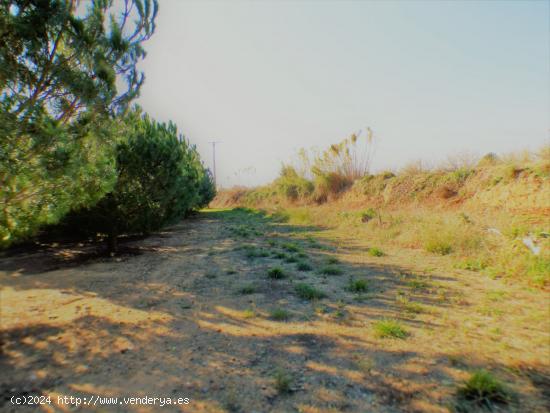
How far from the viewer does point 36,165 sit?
283cm

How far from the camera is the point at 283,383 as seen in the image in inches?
99.6

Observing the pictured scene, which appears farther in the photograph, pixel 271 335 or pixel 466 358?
pixel 271 335

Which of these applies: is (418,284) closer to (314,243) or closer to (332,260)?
(332,260)

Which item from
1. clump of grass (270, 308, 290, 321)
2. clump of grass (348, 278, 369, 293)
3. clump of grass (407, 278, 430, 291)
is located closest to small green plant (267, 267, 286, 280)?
clump of grass (348, 278, 369, 293)

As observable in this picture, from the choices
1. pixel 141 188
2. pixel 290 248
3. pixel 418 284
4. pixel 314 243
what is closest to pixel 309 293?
pixel 418 284

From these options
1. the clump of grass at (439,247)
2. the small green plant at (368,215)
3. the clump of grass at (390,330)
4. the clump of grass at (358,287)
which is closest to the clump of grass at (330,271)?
the clump of grass at (358,287)

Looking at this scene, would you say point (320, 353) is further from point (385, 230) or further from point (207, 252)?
point (385, 230)

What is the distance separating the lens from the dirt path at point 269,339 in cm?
245

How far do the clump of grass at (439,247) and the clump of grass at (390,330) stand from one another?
451 cm

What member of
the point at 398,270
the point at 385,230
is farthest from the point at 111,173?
the point at 385,230

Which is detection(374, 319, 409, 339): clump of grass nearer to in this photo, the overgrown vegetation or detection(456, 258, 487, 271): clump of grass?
the overgrown vegetation

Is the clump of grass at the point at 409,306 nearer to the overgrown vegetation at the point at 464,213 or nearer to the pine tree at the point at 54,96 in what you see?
the overgrown vegetation at the point at 464,213

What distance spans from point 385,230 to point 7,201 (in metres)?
9.59

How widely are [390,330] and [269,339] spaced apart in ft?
Answer: 4.73
